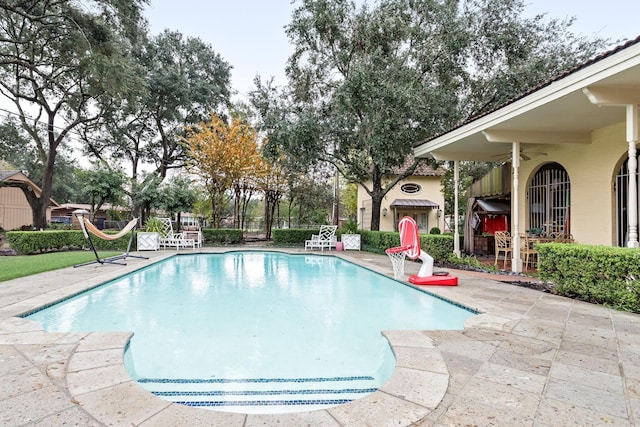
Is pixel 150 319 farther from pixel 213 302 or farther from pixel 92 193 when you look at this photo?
pixel 92 193

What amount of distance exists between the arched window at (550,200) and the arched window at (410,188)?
9.25 meters

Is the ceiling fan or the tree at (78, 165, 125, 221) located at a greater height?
the ceiling fan

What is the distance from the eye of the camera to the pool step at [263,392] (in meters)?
2.42

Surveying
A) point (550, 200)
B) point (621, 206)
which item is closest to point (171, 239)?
point (550, 200)

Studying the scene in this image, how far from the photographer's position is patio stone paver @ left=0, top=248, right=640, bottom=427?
6.22 feet

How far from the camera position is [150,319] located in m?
4.68

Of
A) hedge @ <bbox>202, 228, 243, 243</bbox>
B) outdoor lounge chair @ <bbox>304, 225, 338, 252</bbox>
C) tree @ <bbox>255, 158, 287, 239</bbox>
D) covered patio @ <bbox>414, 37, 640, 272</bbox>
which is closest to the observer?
covered patio @ <bbox>414, 37, 640, 272</bbox>

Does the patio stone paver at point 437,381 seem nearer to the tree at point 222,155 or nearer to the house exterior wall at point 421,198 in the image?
the tree at point 222,155

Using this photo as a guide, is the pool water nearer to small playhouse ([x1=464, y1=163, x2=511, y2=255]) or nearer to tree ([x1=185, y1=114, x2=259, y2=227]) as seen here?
small playhouse ([x1=464, y1=163, x2=511, y2=255])

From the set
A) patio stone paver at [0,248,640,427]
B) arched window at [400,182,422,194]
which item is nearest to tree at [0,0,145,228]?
patio stone paver at [0,248,640,427]

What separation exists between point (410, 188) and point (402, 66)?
28.8 feet

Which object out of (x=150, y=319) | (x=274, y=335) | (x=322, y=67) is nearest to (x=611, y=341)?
(x=274, y=335)

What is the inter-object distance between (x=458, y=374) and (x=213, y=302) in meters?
4.42

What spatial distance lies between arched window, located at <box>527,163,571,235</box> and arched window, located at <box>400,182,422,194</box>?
925cm
